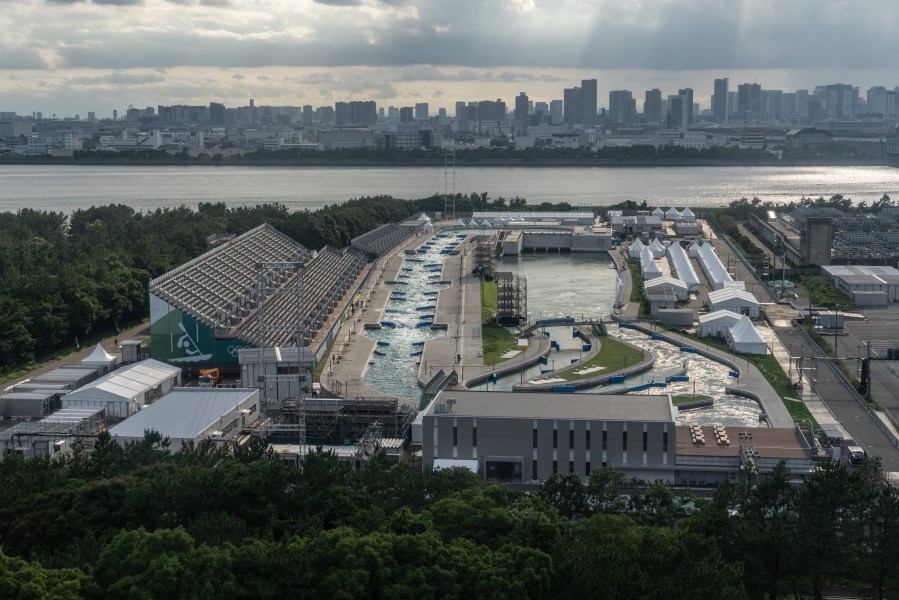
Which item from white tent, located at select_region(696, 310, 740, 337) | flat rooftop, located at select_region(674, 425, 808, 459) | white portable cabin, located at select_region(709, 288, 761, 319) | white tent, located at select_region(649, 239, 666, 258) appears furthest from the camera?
white tent, located at select_region(649, 239, 666, 258)

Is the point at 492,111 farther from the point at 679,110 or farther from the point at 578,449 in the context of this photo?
the point at 578,449

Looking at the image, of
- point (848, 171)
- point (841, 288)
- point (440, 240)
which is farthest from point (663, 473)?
point (848, 171)

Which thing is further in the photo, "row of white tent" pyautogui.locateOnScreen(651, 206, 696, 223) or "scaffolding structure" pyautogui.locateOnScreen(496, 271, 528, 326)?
"row of white tent" pyautogui.locateOnScreen(651, 206, 696, 223)

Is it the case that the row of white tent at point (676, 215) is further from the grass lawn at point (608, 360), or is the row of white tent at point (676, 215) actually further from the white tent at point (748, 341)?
the grass lawn at point (608, 360)

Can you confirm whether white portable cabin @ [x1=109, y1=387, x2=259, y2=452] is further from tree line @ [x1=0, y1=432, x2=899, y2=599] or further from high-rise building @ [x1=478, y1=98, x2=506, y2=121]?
high-rise building @ [x1=478, y1=98, x2=506, y2=121]

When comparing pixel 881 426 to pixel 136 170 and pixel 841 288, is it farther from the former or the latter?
pixel 136 170

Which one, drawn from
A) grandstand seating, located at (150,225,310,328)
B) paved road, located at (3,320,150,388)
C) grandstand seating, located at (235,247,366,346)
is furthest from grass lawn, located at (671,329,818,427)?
paved road, located at (3,320,150,388)

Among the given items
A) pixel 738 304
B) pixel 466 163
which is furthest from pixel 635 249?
pixel 466 163
